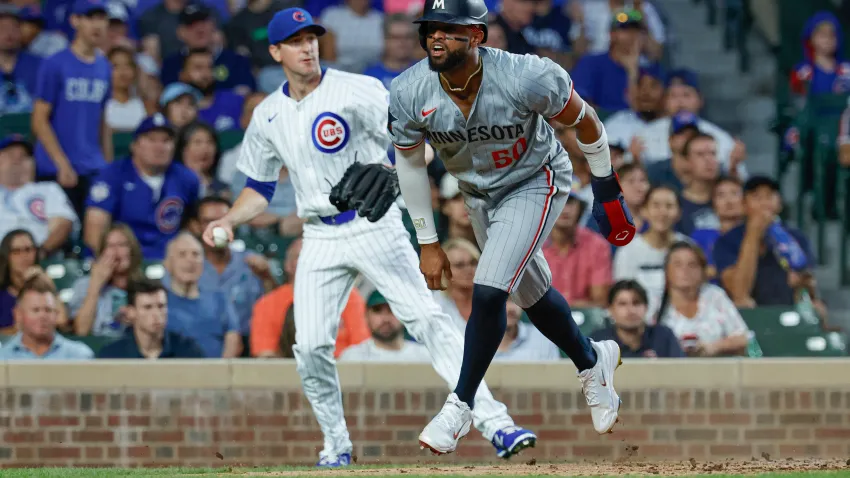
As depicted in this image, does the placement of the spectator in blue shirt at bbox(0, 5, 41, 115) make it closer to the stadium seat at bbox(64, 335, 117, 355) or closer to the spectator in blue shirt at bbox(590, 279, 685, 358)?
the stadium seat at bbox(64, 335, 117, 355)

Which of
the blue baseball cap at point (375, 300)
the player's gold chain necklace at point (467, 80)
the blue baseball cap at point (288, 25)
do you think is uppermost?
the blue baseball cap at point (288, 25)

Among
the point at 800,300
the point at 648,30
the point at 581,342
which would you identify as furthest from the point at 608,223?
the point at 648,30

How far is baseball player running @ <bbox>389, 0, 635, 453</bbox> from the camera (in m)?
5.55

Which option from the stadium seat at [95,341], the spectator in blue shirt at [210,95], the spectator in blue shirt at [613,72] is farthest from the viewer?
the spectator in blue shirt at [613,72]

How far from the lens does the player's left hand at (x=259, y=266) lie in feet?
30.3

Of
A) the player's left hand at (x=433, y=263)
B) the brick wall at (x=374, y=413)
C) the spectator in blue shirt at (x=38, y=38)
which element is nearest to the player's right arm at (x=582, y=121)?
the player's left hand at (x=433, y=263)

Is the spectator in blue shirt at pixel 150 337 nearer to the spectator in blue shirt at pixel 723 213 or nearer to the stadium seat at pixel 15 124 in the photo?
the stadium seat at pixel 15 124

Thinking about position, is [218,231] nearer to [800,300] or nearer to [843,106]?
[800,300]

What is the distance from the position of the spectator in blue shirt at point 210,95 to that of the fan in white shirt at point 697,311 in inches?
142

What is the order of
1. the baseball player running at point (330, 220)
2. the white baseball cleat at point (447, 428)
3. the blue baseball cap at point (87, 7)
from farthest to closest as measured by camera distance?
the blue baseball cap at point (87, 7) < the baseball player running at point (330, 220) < the white baseball cleat at point (447, 428)

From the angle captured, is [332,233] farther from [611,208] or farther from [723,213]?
[723,213]

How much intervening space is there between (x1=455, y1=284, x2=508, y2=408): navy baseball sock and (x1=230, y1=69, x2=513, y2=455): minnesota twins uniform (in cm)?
88

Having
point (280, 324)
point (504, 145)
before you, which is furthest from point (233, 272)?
point (504, 145)

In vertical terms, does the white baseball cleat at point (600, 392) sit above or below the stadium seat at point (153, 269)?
below
